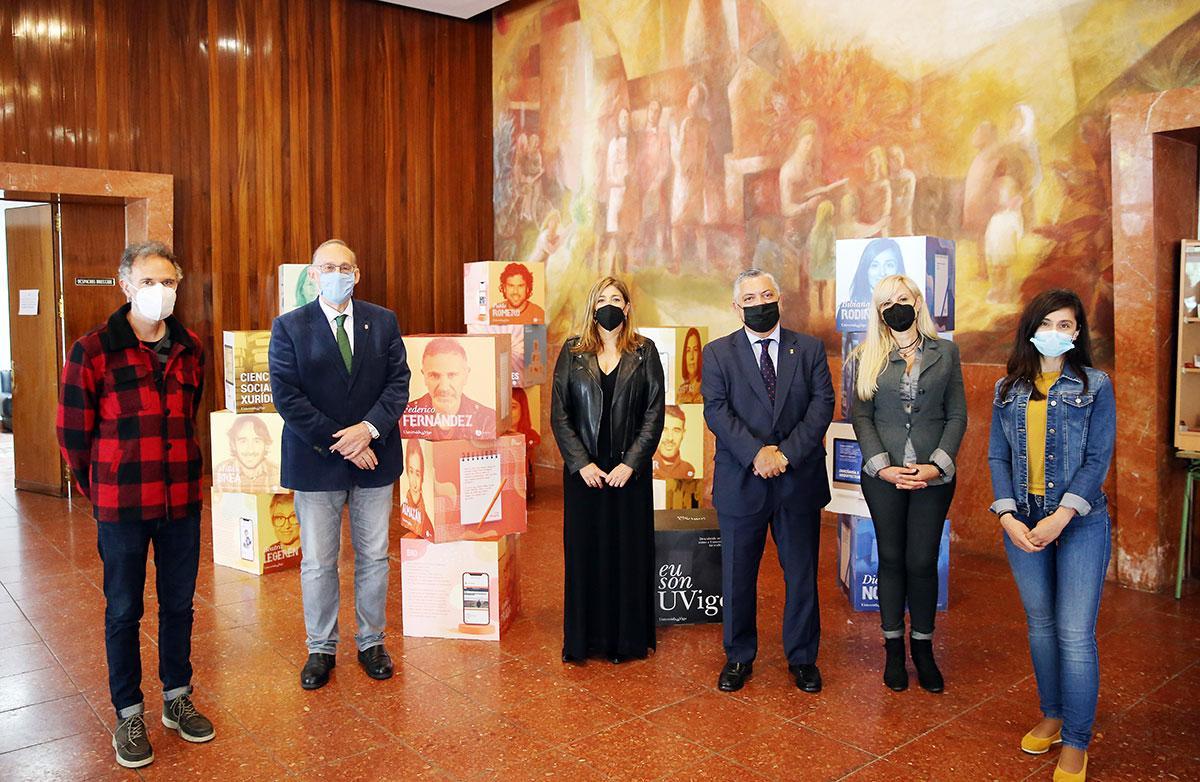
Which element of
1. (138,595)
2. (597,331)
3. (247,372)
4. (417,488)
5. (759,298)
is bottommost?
(138,595)

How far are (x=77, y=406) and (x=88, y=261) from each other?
5.67 meters

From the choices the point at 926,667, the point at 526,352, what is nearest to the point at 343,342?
the point at 926,667

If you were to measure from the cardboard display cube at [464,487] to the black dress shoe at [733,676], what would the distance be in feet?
4.10

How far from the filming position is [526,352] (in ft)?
25.6

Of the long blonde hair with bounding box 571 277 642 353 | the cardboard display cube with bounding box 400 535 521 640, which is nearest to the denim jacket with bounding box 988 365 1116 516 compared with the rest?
the long blonde hair with bounding box 571 277 642 353

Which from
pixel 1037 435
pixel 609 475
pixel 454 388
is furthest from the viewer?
pixel 454 388

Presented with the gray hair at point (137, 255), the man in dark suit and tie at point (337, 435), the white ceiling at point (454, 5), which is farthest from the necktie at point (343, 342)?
the white ceiling at point (454, 5)

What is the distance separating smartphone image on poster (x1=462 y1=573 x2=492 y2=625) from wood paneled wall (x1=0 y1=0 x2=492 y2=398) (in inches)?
199

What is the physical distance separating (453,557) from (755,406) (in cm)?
164

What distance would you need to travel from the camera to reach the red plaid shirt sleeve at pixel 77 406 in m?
3.14

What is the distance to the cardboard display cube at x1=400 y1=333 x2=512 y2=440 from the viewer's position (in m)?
4.38

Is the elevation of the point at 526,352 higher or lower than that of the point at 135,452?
A: higher

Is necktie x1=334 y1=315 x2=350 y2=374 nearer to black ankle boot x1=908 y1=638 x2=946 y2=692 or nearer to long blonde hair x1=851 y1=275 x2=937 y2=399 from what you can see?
long blonde hair x1=851 y1=275 x2=937 y2=399

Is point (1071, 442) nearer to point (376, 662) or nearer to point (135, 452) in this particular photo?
point (376, 662)
